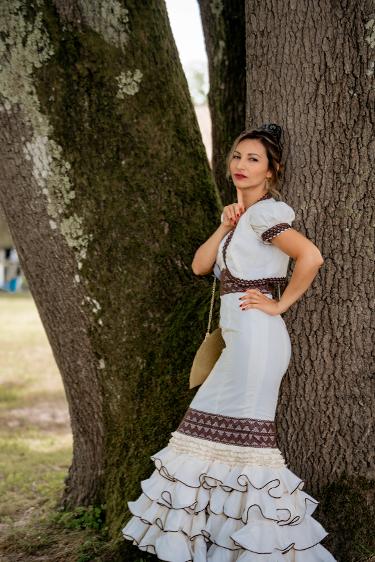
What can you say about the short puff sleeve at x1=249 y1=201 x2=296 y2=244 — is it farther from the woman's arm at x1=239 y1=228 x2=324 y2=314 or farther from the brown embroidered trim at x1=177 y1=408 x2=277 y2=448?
the brown embroidered trim at x1=177 y1=408 x2=277 y2=448

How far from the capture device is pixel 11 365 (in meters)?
10.5

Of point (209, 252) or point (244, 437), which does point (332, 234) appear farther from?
point (244, 437)

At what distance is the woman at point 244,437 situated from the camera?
2889 mm

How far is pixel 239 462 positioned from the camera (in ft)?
9.64

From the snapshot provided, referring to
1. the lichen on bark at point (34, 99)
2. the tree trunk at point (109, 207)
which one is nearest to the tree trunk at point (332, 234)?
the tree trunk at point (109, 207)

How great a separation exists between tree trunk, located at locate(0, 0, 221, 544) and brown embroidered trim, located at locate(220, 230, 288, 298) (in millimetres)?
563

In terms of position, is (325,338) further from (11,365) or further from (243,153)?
(11,365)

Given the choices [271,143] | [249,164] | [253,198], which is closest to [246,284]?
[253,198]

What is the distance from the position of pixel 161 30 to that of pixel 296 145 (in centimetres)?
107

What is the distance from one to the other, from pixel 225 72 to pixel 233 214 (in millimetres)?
1585

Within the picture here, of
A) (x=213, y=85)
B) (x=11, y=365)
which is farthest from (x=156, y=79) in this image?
(x=11, y=365)

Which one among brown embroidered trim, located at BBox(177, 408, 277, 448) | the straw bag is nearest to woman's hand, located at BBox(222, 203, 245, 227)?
the straw bag

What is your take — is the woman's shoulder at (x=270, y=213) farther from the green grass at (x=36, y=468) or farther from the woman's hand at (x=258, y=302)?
the green grass at (x=36, y=468)

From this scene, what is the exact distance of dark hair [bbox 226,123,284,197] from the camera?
124 inches
